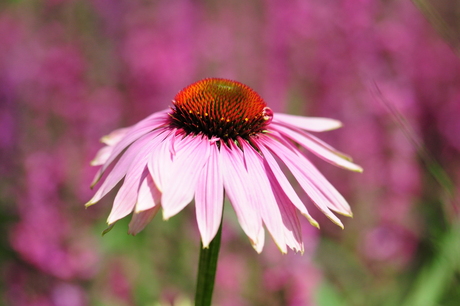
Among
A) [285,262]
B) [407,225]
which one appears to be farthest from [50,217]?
[407,225]

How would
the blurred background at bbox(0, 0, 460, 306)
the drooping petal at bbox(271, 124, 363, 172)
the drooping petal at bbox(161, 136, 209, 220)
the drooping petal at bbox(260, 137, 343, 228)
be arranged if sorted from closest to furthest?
the drooping petal at bbox(161, 136, 209, 220), the drooping petal at bbox(260, 137, 343, 228), the drooping petal at bbox(271, 124, 363, 172), the blurred background at bbox(0, 0, 460, 306)

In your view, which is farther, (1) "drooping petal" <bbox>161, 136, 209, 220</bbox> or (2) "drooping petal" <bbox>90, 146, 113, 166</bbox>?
(2) "drooping petal" <bbox>90, 146, 113, 166</bbox>

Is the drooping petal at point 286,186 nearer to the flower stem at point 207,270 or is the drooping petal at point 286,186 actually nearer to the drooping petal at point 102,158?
the flower stem at point 207,270

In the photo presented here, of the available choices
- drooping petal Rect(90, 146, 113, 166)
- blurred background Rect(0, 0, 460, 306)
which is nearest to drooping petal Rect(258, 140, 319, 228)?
drooping petal Rect(90, 146, 113, 166)

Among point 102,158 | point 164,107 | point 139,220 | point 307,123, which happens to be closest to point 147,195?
point 139,220

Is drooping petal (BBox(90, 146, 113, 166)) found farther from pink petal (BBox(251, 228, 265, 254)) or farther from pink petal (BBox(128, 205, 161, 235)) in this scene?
pink petal (BBox(251, 228, 265, 254))

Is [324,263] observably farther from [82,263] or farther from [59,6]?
[59,6]
